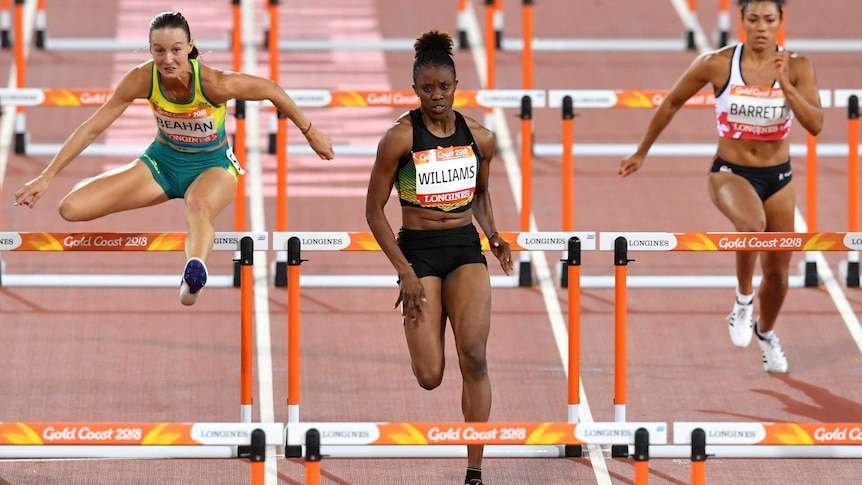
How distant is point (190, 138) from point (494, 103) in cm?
271

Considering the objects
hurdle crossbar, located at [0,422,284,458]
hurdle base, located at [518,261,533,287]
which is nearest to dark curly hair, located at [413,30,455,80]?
hurdle crossbar, located at [0,422,284,458]

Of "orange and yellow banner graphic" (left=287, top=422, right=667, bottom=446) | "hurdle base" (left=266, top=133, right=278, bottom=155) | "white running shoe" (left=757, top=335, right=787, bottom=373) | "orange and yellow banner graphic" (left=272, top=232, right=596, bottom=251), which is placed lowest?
"orange and yellow banner graphic" (left=287, top=422, right=667, bottom=446)

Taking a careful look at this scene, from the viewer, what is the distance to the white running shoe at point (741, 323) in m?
9.25

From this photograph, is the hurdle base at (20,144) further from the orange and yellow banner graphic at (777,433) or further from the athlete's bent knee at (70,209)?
the orange and yellow banner graphic at (777,433)

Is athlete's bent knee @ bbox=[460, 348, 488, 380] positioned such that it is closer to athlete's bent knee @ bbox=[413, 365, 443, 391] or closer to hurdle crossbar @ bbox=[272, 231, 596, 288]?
athlete's bent knee @ bbox=[413, 365, 443, 391]

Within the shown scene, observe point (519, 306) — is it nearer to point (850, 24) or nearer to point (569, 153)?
point (569, 153)

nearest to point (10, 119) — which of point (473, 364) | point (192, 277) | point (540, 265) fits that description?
point (540, 265)

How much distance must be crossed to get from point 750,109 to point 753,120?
0.07m

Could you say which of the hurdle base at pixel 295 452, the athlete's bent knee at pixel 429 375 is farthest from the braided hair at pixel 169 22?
the hurdle base at pixel 295 452

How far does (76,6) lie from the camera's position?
15.3 meters

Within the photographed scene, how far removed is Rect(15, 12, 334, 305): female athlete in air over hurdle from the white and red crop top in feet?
8.04

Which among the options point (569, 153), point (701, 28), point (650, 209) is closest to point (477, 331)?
point (569, 153)

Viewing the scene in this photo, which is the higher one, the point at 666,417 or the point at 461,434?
the point at 666,417

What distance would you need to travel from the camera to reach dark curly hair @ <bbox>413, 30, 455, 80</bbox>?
7023mm
